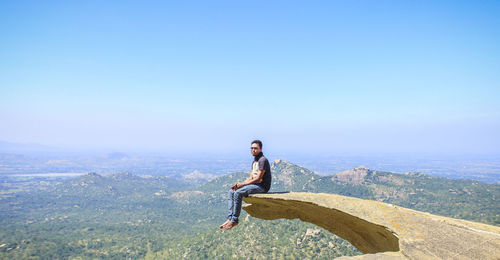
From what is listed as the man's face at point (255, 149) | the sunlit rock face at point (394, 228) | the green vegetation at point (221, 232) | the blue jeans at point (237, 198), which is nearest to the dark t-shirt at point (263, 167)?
the man's face at point (255, 149)

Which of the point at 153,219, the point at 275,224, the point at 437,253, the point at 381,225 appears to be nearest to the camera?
the point at 437,253

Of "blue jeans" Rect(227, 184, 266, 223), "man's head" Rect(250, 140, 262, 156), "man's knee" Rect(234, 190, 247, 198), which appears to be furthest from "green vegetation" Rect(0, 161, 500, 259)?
"man's head" Rect(250, 140, 262, 156)

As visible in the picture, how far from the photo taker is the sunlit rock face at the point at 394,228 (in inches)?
Answer: 251

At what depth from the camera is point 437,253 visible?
20.6 ft

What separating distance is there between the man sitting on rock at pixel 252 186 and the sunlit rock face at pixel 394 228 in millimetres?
384

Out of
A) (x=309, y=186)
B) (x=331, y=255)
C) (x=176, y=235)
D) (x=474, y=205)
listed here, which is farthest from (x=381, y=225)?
(x=309, y=186)

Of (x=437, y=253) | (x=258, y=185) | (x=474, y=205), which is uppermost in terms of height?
(x=258, y=185)

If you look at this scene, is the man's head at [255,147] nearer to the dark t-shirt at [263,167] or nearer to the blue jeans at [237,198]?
the dark t-shirt at [263,167]

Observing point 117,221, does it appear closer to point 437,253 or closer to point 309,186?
point 309,186

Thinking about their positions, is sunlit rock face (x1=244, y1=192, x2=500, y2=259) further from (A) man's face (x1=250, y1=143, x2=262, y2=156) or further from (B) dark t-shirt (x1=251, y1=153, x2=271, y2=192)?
(A) man's face (x1=250, y1=143, x2=262, y2=156)

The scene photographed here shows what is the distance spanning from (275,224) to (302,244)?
20909 millimetres

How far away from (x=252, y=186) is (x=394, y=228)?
4.84m

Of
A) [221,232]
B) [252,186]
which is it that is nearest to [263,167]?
[252,186]

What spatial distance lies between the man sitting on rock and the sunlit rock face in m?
0.38
